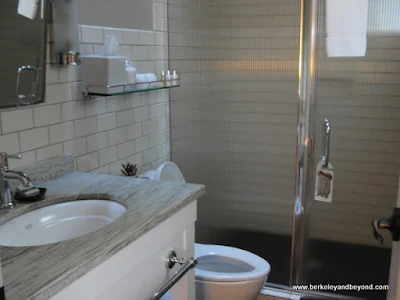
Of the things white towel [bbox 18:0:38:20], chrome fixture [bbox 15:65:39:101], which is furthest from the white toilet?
white towel [bbox 18:0:38:20]

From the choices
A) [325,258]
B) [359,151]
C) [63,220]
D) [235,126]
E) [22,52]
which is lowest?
[325,258]

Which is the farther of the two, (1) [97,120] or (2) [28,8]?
(1) [97,120]

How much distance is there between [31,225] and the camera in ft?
4.83

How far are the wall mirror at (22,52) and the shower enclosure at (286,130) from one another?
44.7 inches

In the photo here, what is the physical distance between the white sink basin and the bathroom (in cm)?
2

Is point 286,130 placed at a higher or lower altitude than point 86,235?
higher

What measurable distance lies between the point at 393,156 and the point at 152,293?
1.54 meters

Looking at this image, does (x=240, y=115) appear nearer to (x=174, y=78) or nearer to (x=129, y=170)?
(x=174, y=78)

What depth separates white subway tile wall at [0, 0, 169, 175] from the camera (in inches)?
66.7

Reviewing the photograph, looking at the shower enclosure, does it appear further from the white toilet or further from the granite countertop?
the granite countertop

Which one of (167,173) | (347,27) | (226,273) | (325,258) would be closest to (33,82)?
(167,173)

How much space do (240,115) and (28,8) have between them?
4.48 ft

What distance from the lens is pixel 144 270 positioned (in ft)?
4.60

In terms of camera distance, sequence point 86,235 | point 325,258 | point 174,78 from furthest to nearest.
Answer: point 325,258 < point 174,78 < point 86,235
